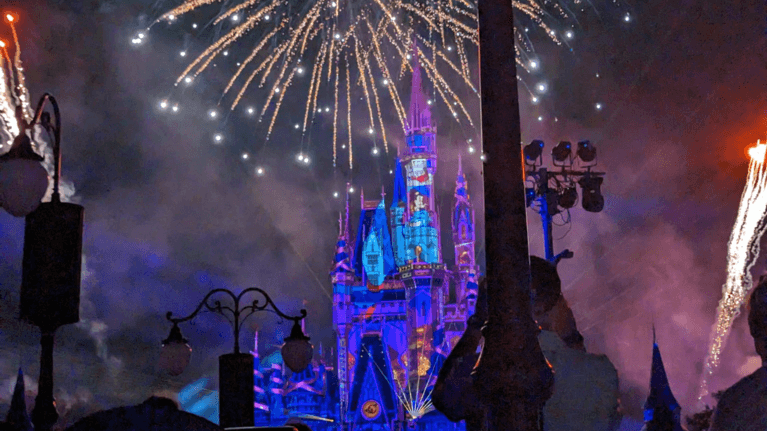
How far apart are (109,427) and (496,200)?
2.72 meters

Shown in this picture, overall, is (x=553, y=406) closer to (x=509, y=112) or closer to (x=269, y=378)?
(x=509, y=112)

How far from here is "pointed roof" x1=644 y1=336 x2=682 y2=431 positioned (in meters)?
6.06

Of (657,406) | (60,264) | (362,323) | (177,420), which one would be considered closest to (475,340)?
(657,406)

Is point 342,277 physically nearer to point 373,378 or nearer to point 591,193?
point 373,378

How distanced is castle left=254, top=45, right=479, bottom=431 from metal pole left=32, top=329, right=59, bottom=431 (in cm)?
6812

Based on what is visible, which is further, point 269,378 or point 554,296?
point 269,378

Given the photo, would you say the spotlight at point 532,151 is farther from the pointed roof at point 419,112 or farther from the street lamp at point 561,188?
the pointed roof at point 419,112

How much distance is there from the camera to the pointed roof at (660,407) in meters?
6.06

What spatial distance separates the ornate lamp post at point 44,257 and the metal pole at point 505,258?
279 centimetres

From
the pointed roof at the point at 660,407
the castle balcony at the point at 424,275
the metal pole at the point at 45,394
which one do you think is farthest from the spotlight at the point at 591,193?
the castle balcony at the point at 424,275

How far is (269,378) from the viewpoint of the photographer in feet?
272

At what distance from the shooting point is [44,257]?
4621 millimetres

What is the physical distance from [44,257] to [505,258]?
121 inches

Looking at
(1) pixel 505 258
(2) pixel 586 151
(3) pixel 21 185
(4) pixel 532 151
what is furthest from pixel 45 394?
(2) pixel 586 151
